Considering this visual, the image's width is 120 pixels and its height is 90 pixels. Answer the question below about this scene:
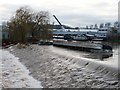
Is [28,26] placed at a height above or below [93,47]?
above

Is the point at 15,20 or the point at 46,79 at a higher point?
the point at 15,20

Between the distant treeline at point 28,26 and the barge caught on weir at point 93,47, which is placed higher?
the distant treeline at point 28,26

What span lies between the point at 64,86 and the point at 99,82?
1.98 meters

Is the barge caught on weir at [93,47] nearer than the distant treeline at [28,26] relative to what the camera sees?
Yes

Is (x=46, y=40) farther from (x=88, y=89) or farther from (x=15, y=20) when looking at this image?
(x=88, y=89)

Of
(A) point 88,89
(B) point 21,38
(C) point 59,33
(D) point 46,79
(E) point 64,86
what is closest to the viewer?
(A) point 88,89

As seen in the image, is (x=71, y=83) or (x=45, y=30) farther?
(x=45, y=30)

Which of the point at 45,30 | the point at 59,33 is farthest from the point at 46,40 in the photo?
the point at 59,33

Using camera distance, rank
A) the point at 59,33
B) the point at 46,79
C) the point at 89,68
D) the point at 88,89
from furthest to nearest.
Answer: the point at 59,33
the point at 89,68
the point at 46,79
the point at 88,89

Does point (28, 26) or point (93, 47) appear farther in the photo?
point (28, 26)

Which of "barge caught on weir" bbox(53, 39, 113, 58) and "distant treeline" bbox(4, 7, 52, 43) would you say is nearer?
"barge caught on weir" bbox(53, 39, 113, 58)

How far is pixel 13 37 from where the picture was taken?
242 feet

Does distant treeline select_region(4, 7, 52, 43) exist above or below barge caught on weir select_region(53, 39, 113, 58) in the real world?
above

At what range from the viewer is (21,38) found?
71.4 metres
